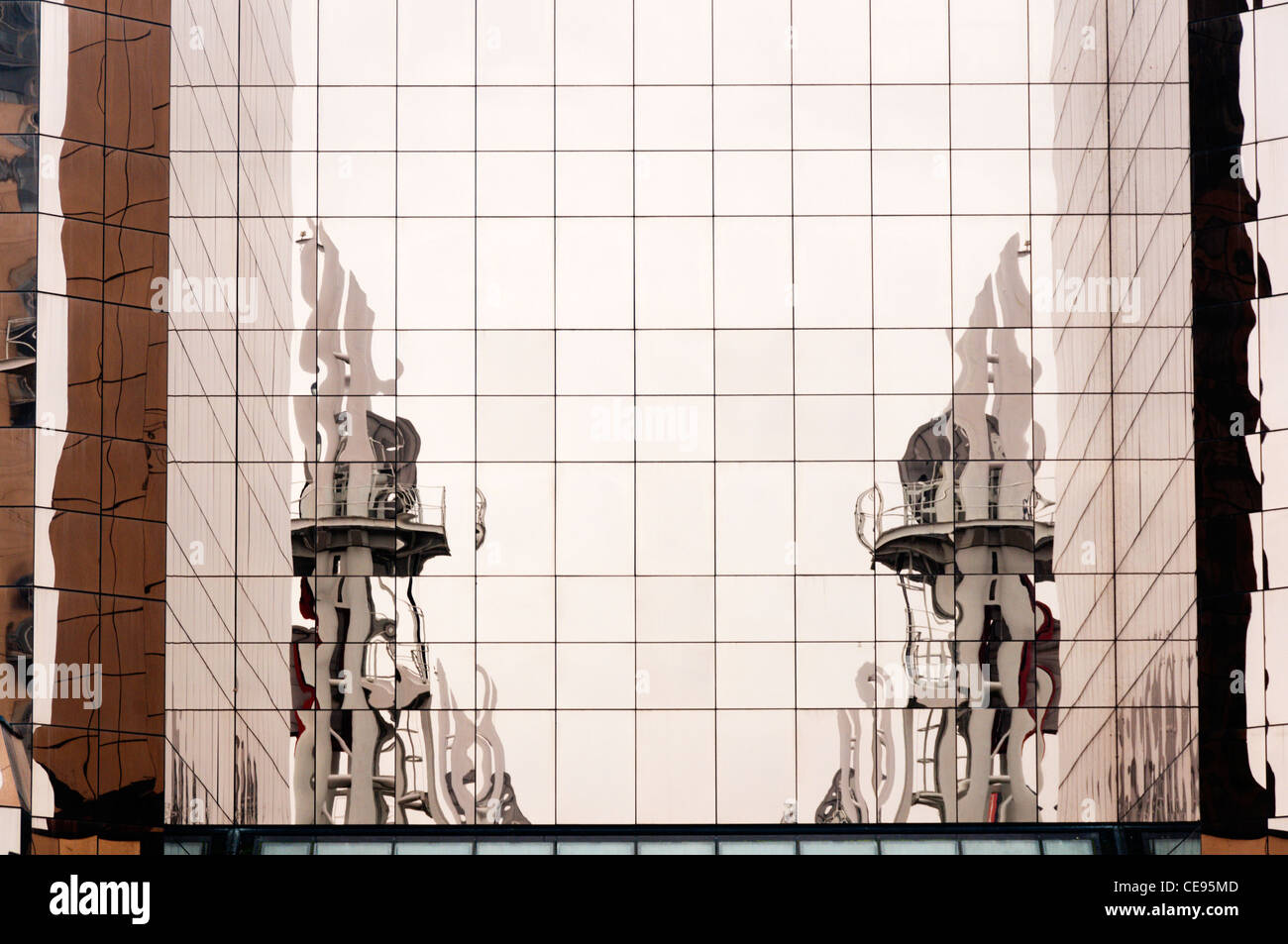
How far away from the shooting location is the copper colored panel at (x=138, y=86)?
25.3 feet

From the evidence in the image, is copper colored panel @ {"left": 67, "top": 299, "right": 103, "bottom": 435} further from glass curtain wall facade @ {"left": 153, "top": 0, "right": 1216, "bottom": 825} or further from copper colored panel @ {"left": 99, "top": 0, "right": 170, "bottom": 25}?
copper colored panel @ {"left": 99, "top": 0, "right": 170, "bottom": 25}

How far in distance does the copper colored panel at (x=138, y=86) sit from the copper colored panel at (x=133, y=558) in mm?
2612

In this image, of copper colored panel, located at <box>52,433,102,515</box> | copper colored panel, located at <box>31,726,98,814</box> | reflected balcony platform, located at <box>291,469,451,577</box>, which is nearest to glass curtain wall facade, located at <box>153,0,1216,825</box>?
reflected balcony platform, located at <box>291,469,451,577</box>

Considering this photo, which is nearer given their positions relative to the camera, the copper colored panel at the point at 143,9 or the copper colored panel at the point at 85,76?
the copper colored panel at the point at 85,76

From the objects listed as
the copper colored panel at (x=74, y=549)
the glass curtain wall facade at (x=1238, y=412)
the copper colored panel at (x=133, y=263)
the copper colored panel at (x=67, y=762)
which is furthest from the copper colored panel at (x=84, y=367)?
the glass curtain wall facade at (x=1238, y=412)

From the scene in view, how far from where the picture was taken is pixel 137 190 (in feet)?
25.5

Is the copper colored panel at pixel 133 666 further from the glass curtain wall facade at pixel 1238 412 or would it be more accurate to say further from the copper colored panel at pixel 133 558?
the glass curtain wall facade at pixel 1238 412

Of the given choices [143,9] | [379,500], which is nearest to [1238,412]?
[379,500]

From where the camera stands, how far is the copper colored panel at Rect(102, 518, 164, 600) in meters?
7.55

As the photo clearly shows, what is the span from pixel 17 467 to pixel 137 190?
204 cm

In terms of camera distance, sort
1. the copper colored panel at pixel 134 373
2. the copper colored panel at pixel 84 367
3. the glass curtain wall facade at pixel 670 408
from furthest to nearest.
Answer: the glass curtain wall facade at pixel 670 408, the copper colored panel at pixel 134 373, the copper colored panel at pixel 84 367

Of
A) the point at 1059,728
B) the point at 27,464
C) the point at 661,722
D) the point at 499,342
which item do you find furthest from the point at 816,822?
the point at 27,464

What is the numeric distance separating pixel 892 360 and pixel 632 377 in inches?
76.5

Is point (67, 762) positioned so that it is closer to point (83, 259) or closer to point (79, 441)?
point (79, 441)
